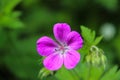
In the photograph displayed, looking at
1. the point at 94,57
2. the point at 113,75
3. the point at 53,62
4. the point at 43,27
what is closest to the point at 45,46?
the point at 53,62

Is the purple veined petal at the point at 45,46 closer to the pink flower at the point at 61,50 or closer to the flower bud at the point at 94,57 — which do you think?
the pink flower at the point at 61,50

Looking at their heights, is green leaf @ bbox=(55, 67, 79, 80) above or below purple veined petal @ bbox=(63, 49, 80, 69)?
below

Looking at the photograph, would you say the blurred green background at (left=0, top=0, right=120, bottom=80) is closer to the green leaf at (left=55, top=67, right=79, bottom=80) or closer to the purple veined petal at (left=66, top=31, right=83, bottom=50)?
the green leaf at (left=55, top=67, right=79, bottom=80)

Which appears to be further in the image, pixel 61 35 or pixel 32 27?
pixel 32 27

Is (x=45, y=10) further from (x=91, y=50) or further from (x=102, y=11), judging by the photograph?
(x=91, y=50)

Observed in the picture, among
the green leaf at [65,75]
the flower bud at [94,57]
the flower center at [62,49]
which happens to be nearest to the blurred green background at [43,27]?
the green leaf at [65,75]

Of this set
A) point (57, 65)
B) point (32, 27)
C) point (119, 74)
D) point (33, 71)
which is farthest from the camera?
point (32, 27)

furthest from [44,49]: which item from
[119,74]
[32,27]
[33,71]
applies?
[32,27]

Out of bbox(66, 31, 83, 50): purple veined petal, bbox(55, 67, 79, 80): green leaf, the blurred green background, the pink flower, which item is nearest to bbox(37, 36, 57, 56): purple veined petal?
the pink flower
